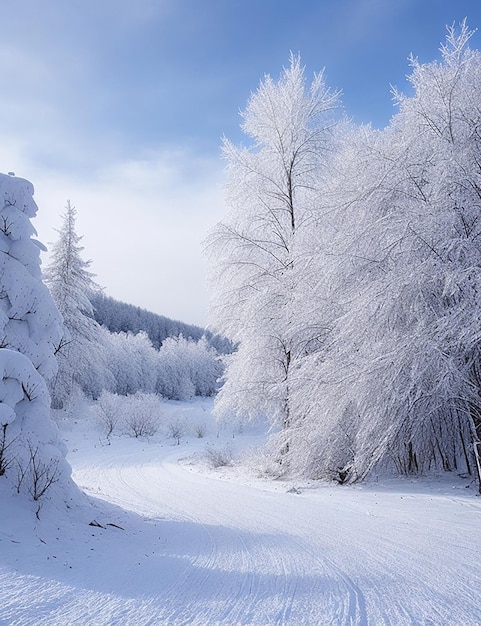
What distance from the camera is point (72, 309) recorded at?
24375 mm

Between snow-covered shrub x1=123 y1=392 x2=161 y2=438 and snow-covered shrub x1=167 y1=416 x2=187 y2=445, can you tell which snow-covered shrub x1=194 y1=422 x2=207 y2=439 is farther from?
snow-covered shrub x1=123 y1=392 x2=161 y2=438

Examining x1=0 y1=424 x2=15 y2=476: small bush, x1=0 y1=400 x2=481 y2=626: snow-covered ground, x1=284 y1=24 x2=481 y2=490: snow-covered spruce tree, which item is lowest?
x1=0 y1=400 x2=481 y2=626: snow-covered ground

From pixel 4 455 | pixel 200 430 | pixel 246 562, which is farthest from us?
pixel 200 430

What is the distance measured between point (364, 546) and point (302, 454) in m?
5.02

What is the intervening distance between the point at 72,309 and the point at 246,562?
75.2ft

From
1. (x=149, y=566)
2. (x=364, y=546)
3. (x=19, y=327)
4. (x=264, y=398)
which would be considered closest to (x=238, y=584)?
(x=149, y=566)

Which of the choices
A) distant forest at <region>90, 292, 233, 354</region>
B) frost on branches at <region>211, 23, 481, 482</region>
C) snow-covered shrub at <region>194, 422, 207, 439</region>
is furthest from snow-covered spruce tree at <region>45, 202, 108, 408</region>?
distant forest at <region>90, 292, 233, 354</region>

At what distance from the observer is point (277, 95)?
1225 cm

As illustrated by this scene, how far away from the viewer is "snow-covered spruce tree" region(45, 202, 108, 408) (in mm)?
23969

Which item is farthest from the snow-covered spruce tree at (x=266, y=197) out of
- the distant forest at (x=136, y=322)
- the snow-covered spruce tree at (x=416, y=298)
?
the distant forest at (x=136, y=322)

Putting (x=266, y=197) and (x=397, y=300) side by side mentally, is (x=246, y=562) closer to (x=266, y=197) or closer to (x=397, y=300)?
(x=397, y=300)

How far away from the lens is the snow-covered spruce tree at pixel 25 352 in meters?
4.88

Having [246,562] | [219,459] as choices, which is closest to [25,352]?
[246,562]

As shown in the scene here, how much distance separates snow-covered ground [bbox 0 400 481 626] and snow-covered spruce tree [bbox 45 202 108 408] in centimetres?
1843
